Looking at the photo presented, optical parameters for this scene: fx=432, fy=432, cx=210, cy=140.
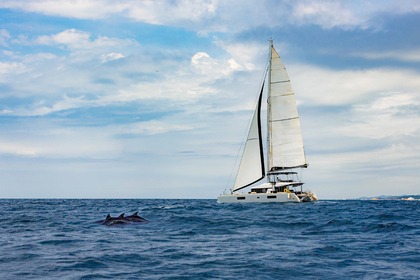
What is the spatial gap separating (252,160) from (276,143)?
5.33 meters

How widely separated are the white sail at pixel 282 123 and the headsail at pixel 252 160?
2.46 meters

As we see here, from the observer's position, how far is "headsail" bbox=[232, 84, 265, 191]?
72.4 m

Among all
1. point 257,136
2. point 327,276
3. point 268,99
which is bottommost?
point 327,276

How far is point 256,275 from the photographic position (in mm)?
14586

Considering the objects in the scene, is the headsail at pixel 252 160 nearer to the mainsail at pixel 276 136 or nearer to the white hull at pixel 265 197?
the mainsail at pixel 276 136

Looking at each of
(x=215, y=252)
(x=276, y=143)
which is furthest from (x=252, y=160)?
(x=215, y=252)

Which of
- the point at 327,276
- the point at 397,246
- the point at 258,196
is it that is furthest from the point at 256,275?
the point at 258,196

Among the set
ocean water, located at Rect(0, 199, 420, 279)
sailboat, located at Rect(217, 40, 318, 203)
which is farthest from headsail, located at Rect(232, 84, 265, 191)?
ocean water, located at Rect(0, 199, 420, 279)

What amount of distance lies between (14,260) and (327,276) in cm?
1222

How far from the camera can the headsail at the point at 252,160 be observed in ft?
237

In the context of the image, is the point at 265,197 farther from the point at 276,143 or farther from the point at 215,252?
the point at 215,252

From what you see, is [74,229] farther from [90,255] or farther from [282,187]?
[282,187]

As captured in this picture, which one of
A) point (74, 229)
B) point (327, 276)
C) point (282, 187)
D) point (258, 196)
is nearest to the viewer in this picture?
point (327, 276)

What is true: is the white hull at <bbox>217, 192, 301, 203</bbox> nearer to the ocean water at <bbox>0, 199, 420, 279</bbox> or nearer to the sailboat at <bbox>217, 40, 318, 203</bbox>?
the sailboat at <bbox>217, 40, 318, 203</bbox>
